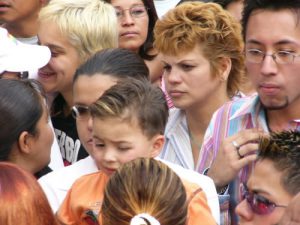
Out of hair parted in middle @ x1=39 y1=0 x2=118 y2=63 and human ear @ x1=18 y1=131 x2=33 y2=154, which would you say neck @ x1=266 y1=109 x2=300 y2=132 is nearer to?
human ear @ x1=18 y1=131 x2=33 y2=154

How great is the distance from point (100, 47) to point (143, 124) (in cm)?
139

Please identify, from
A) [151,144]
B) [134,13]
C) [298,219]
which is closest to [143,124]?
[151,144]

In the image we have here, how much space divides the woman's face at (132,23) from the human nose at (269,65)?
194cm

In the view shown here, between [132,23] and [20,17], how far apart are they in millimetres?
754

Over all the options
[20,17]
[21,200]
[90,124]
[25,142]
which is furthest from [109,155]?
[20,17]

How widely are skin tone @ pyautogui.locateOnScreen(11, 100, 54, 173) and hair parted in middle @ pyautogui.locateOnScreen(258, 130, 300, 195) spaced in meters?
1.19

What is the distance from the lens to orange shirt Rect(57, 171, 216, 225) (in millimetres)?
3734

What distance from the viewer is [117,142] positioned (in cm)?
395

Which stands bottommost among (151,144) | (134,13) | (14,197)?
(134,13)

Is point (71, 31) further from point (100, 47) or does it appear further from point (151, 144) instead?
point (151, 144)

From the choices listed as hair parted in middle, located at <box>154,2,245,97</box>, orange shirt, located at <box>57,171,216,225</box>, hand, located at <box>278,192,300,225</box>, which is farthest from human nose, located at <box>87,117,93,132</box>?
hand, located at <box>278,192,300,225</box>

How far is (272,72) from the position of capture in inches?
165

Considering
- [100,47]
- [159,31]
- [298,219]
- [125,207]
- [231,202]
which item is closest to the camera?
[298,219]

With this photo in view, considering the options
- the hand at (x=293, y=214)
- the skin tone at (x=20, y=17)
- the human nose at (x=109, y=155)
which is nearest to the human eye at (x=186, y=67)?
the human nose at (x=109, y=155)
